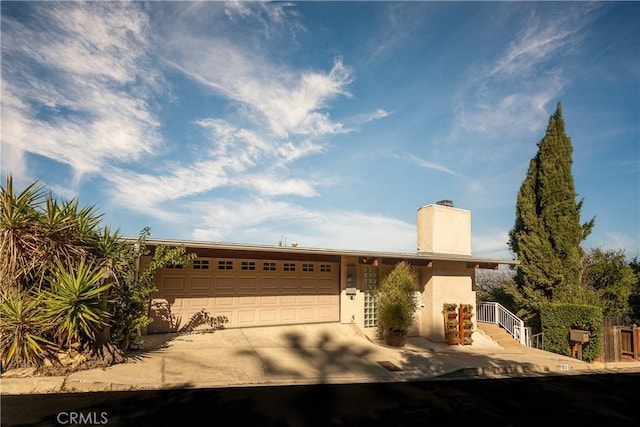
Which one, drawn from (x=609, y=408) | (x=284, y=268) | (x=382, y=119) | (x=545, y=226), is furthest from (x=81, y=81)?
(x=545, y=226)

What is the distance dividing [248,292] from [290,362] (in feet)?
12.0

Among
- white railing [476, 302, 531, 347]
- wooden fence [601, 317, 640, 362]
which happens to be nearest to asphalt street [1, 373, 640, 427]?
wooden fence [601, 317, 640, 362]

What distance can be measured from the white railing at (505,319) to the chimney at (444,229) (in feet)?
9.45

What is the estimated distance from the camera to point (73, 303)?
7.04 meters

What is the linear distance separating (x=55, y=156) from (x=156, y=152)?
3355 millimetres

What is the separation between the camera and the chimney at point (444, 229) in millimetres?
15758

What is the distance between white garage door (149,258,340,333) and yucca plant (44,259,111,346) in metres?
3.66

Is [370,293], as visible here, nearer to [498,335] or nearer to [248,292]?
[248,292]

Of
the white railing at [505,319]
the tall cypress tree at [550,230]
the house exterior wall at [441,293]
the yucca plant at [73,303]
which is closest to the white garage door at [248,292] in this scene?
the house exterior wall at [441,293]

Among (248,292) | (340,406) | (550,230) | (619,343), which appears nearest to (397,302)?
(248,292)

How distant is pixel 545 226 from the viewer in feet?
55.7

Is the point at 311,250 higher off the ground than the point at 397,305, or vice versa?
the point at 311,250

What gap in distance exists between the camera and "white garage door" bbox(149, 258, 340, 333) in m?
11.4

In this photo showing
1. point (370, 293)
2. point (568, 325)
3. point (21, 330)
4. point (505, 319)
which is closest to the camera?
point (21, 330)
